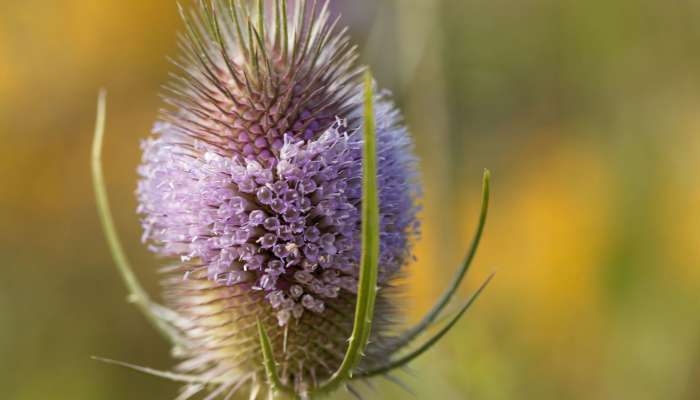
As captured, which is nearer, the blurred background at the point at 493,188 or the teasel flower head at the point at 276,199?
the teasel flower head at the point at 276,199

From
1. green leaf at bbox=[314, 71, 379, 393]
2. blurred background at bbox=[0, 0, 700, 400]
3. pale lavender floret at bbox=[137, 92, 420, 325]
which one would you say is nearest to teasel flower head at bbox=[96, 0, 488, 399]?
pale lavender floret at bbox=[137, 92, 420, 325]

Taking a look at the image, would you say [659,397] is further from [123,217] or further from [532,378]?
[123,217]

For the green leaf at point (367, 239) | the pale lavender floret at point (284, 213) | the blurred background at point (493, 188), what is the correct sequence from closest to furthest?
the green leaf at point (367, 239) < the pale lavender floret at point (284, 213) < the blurred background at point (493, 188)

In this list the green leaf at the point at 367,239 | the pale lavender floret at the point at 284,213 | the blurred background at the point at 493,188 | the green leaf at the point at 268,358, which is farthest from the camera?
the blurred background at the point at 493,188

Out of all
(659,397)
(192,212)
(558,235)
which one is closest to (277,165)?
(192,212)

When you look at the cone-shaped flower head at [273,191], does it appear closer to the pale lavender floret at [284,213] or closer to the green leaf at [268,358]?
the pale lavender floret at [284,213]

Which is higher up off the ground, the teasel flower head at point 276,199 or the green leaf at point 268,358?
the teasel flower head at point 276,199

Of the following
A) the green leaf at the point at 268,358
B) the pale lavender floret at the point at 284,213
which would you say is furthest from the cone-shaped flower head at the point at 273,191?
the green leaf at the point at 268,358
